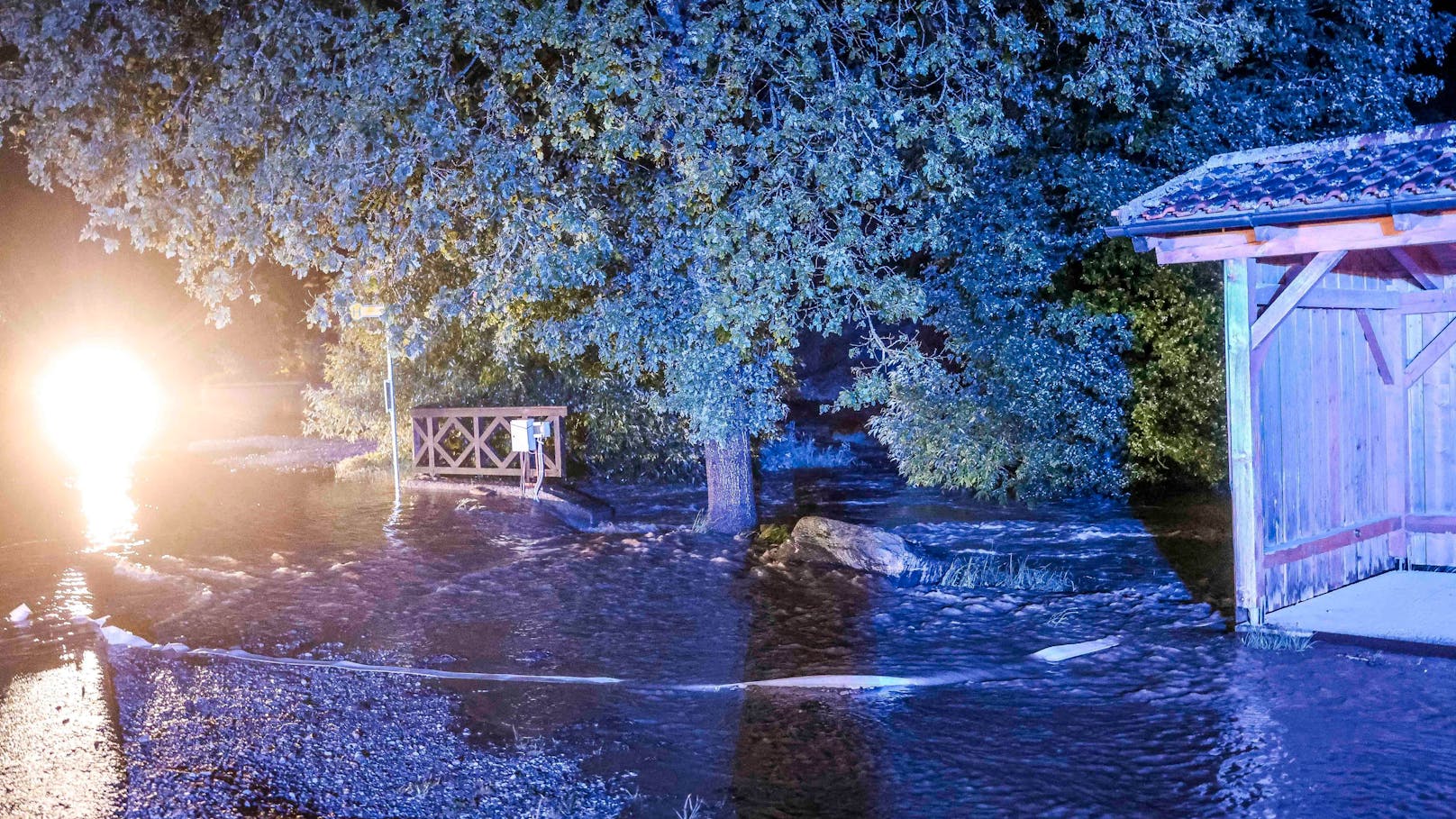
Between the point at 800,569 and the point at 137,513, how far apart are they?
1089 cm

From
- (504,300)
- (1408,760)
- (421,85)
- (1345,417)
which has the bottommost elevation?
(1408,760)

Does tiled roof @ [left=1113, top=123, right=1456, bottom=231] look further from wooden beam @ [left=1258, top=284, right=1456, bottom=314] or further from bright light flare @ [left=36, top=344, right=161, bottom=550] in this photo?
bright light flare @ [left=36, top=344, right=161, bottom=550]

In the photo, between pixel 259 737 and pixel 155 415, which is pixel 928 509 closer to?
pixel 259 737

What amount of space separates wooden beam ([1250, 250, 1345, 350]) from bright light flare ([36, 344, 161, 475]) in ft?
108

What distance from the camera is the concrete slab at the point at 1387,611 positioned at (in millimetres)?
7719

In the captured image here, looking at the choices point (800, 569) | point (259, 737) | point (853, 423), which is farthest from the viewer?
point (853, 423)

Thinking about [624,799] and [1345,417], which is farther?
[1345,417]

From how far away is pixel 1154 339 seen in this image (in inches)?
594

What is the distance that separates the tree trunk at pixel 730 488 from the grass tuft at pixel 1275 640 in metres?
6.82

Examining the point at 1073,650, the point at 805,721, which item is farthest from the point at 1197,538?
the point at 805,721

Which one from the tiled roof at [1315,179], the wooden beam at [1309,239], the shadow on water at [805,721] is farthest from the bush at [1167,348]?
the wooden beam at [1309,239]

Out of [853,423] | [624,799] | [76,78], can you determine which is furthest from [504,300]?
[853,423]

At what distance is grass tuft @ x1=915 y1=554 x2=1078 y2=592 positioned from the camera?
33.6 feet

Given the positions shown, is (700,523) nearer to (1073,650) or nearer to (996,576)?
(996,576)
